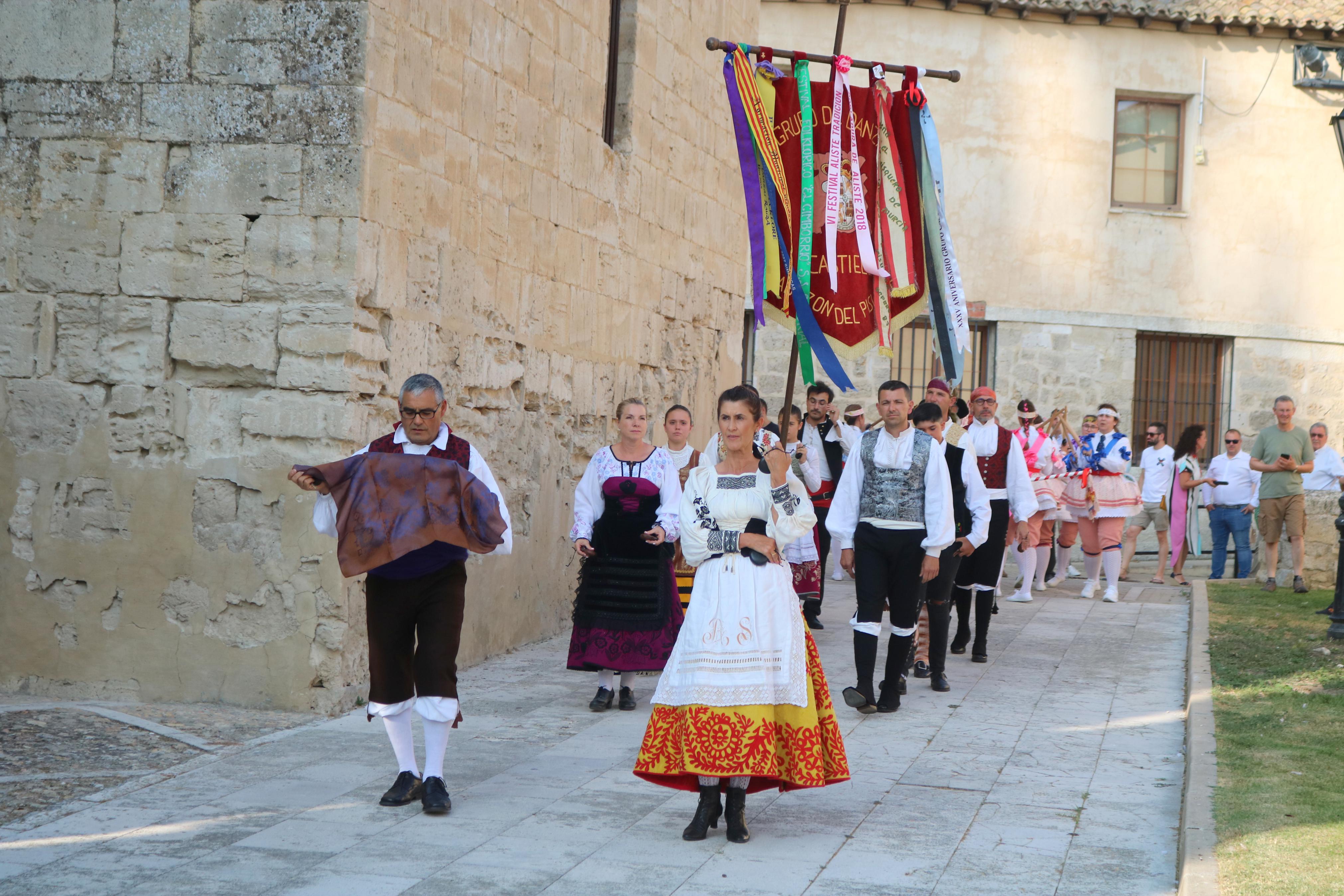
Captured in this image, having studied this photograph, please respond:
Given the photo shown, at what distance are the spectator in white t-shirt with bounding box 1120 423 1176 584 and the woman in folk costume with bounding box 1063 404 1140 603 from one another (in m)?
1.31

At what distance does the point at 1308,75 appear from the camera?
2005 cm

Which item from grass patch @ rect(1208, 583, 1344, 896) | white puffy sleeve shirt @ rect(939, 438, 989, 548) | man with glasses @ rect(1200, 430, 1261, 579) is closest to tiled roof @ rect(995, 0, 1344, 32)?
man with glasses @ rect(1200, 430, 1261, 579)

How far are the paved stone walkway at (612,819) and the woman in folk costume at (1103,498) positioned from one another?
5.41 metres

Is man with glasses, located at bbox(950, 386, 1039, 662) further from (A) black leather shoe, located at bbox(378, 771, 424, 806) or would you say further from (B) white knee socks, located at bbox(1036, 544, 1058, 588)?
(A) black leather shoe, located at bbox(378, 771, 424, 806)

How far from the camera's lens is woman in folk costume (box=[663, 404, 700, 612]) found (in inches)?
317

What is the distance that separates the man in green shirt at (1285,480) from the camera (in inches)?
531

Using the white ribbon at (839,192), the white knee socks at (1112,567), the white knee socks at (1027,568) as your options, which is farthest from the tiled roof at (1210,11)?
the white ribbon at (839,192)

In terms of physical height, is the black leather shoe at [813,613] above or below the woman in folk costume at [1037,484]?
below

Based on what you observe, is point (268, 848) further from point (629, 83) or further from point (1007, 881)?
point (629, 83)

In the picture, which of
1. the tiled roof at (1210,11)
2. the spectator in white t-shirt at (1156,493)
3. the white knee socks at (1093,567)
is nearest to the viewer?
the white knee socks at (1093,567)

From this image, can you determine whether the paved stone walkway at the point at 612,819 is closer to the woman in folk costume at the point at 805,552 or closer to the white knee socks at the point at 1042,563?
the woman in folk costume at the point at 805,552

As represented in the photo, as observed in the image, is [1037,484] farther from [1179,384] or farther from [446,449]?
[1179,384]

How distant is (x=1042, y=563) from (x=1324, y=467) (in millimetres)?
3246

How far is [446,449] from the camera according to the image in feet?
18.3
